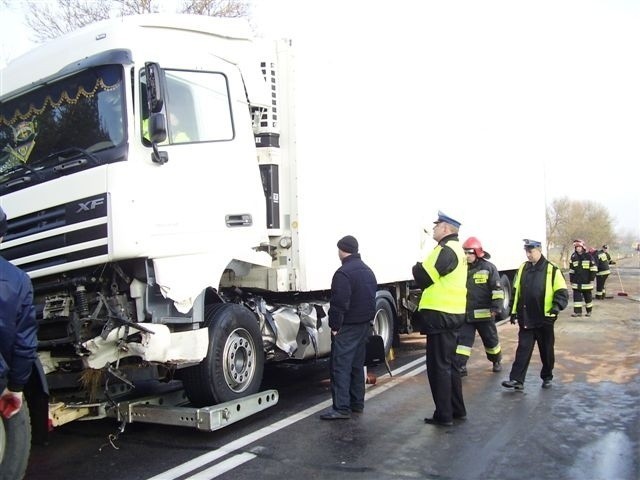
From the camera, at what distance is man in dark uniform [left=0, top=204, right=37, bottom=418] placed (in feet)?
10.7

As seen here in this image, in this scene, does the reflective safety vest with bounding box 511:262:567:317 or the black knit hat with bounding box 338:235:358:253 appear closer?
the black knit hat with bounding box 338:235:358:253

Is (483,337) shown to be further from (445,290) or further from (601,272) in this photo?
(601,272)

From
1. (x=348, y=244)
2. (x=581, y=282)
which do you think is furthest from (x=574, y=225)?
(x=348, y=244)

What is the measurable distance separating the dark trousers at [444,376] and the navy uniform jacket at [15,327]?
3.51 m

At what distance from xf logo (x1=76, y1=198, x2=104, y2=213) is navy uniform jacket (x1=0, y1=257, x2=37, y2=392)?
1464 mm

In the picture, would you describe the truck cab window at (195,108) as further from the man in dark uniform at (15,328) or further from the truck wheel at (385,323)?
the truck wheel at (385,323)

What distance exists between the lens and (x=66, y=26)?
18.0 meters

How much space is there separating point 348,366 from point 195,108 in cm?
287

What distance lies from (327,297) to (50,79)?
164 inches

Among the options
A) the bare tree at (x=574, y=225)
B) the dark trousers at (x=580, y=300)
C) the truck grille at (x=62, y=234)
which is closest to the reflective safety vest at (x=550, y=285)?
the truck grille at (x=62, y=234)

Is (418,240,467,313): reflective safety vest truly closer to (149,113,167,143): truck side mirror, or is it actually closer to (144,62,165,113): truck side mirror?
(149,113,167,143): truck side mirror

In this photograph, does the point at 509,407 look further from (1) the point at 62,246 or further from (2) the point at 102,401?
(1) the point at 62,246

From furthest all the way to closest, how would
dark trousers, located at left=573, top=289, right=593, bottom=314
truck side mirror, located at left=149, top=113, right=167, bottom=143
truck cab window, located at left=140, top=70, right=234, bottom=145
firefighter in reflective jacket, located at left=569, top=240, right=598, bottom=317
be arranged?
firefighter in reflective jacket, located at left=569, top=240, right=598, bottom=317
dark trousers, located at left=573, top=289, right=593, bottom=314
truck cab window, located at left=140, top=70, right=234, bottom=145
truck side mirror, located at left=149, top=113, right=167, bottom=143

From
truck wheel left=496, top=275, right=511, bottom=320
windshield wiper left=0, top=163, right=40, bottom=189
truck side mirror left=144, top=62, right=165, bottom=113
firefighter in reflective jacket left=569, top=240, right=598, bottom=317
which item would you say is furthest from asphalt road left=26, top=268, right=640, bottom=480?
firefighter in reflective jacket left=569, top=240, right=598, bottom=317
